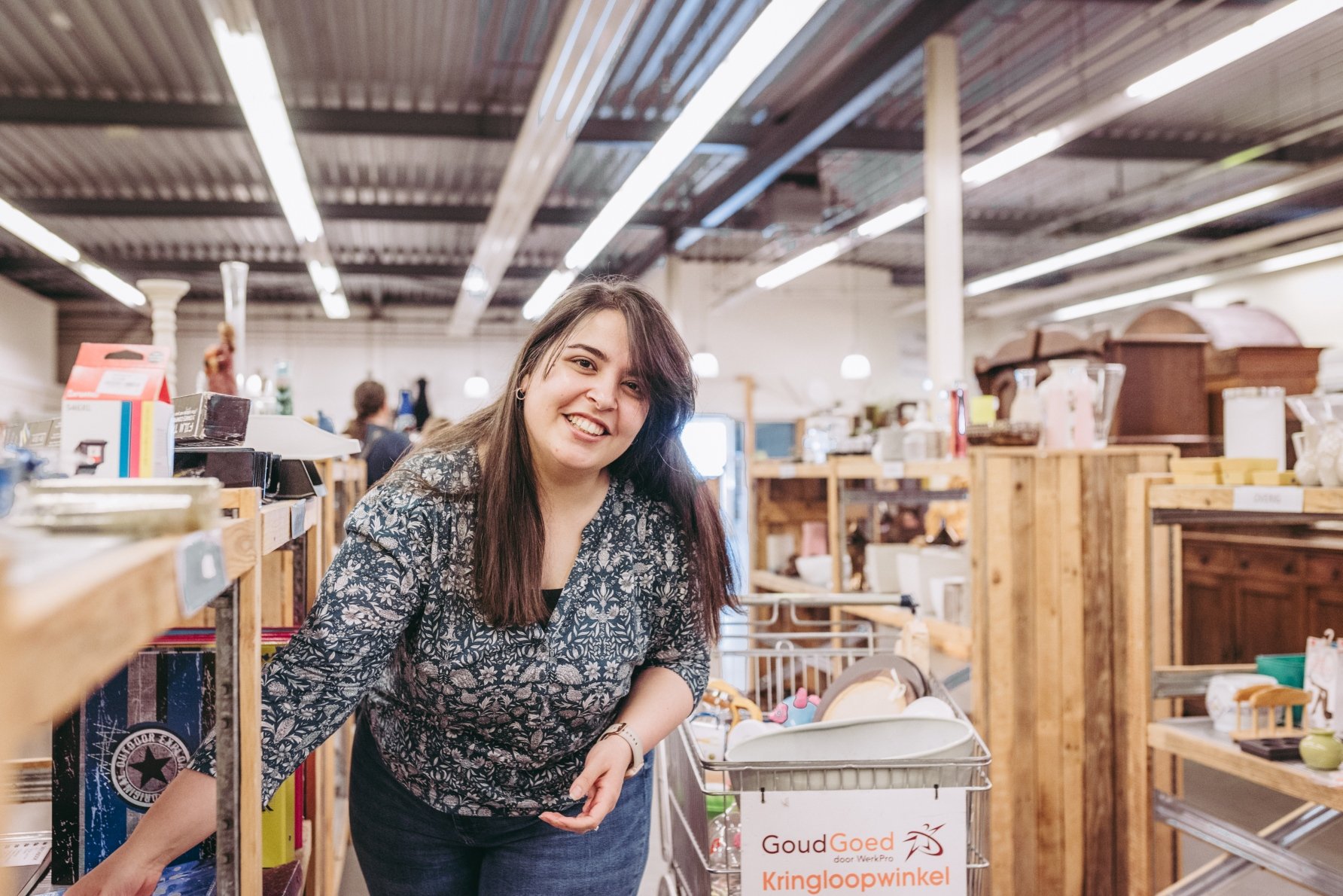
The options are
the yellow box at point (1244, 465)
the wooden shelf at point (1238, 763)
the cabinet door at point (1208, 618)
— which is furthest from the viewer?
the cabinet door at point (1208, 618)

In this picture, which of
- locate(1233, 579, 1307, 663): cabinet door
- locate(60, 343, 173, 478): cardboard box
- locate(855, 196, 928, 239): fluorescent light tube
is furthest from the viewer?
locate(855, 196, 928, 239): fluorescent light tube

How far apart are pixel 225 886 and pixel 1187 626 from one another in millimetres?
7072

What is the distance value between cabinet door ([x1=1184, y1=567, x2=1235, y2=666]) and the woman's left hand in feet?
19.8

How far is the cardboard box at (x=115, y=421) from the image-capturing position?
1006mm

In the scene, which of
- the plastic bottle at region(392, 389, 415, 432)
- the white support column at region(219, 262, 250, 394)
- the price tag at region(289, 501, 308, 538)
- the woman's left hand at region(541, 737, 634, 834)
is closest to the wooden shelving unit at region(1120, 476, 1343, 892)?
A: the woman's left hand at region(541, 737, 634, 834)

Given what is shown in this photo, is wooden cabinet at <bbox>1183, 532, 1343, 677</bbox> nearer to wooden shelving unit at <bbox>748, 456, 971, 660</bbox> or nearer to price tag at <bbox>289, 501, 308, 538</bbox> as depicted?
wooden shelving unit at <bbox>748, 456, 971, 660</bbox>

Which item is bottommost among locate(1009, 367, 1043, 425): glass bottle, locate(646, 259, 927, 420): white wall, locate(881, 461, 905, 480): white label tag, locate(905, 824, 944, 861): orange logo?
locate(905, 824, 944, 861): orange logo

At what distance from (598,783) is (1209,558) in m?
6.31

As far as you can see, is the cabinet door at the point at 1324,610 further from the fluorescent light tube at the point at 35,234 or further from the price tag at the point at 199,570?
the fluorescent light tube at the point at 35,234

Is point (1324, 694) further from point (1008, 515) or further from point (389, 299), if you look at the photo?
point (389, 299)

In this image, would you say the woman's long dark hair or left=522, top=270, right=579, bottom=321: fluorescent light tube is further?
left=522, top=270, right=579, bottom=321: fluorescent light tube

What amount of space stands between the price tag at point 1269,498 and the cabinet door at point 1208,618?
4.80m

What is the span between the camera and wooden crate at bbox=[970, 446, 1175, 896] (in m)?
3.19

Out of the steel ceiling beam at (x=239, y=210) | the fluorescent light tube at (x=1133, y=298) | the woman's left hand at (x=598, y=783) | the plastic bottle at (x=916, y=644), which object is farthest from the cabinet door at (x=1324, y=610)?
the fluorescent light tube at (x=1133, y=298)
